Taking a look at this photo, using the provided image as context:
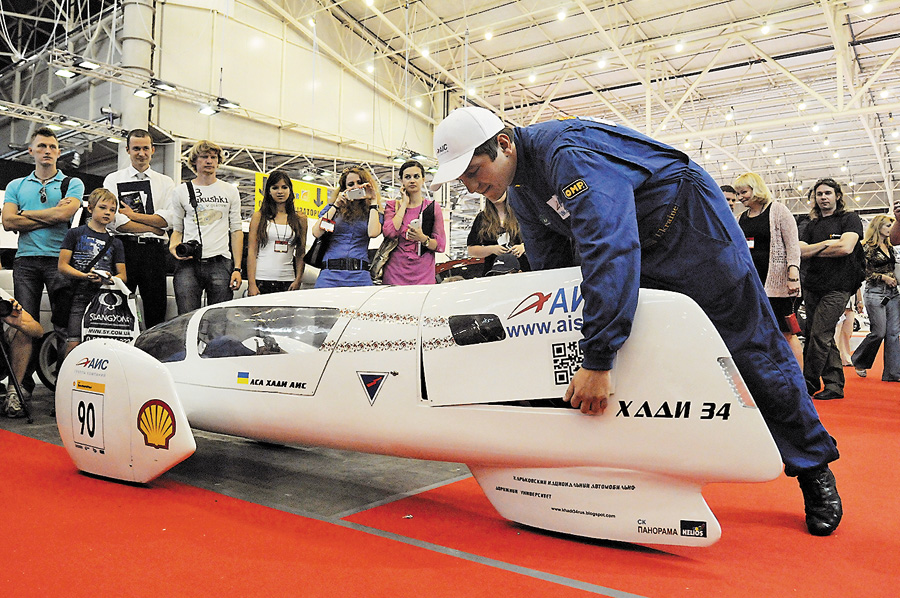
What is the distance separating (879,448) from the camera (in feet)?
10.1

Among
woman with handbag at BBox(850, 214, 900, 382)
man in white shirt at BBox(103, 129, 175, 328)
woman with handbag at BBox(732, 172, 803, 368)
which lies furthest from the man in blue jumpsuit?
woman with handbag at BBox(850, 214, 900, 382)

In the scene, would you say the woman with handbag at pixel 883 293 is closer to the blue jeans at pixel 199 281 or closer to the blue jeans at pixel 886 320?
the blue jeans at pixel 886 320

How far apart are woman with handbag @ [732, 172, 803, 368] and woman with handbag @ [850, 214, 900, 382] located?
1854 mm

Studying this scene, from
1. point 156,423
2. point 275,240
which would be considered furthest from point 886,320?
point 156,423

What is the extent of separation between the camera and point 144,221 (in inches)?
156

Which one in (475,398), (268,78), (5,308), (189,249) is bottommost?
(475,398)

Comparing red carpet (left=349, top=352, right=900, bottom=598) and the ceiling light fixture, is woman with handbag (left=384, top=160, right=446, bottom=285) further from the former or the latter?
the ceiling light fixture

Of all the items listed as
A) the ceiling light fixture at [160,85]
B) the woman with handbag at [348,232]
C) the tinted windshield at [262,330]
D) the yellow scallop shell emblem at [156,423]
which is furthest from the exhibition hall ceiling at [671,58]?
the yellow scallop shell emblem at [156,423]

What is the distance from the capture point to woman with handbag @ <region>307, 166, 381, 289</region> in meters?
3.70

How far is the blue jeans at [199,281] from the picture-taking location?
3777 mm

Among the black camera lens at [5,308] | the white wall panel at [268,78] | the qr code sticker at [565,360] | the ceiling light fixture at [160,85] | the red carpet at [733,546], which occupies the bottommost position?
the red carpet at [733,546]

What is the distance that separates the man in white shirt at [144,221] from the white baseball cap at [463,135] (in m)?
2.82

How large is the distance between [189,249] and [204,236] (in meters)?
0.14

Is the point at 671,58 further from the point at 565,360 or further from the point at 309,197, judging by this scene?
the point at 565,360
